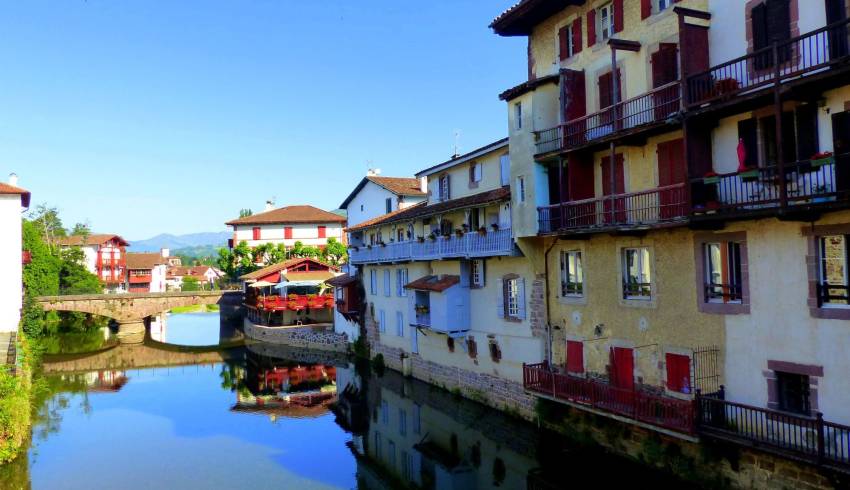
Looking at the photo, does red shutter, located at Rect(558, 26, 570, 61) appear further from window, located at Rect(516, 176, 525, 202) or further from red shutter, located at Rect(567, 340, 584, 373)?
red shutter, located at Rect(567, 340, 584, 373)

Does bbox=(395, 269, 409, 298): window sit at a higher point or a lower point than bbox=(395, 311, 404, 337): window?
higher

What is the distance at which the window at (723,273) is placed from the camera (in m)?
17.2

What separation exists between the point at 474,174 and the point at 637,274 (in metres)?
13.6

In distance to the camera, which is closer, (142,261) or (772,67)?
(772,67)

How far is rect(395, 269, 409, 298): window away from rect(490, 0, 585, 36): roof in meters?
16.3

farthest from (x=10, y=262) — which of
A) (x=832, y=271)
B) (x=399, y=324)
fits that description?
(x=832, y=271)

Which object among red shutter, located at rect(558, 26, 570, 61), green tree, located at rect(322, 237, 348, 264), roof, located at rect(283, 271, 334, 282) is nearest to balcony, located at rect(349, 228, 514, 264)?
red shutter, located at rect(558, 26, 570, 61)

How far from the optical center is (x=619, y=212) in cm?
2002

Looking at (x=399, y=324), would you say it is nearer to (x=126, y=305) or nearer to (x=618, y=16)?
(x=618, y=16)

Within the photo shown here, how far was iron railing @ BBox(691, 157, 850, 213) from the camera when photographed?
47.1ft

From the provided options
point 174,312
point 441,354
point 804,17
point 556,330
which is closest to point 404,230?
point 441,354

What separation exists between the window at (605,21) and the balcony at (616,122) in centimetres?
292

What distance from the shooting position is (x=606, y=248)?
847 inches

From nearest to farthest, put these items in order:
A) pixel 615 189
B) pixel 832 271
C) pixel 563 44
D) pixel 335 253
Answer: pixel 832 271, pixel 615 189, pixel 563 44, pixel 335 253
